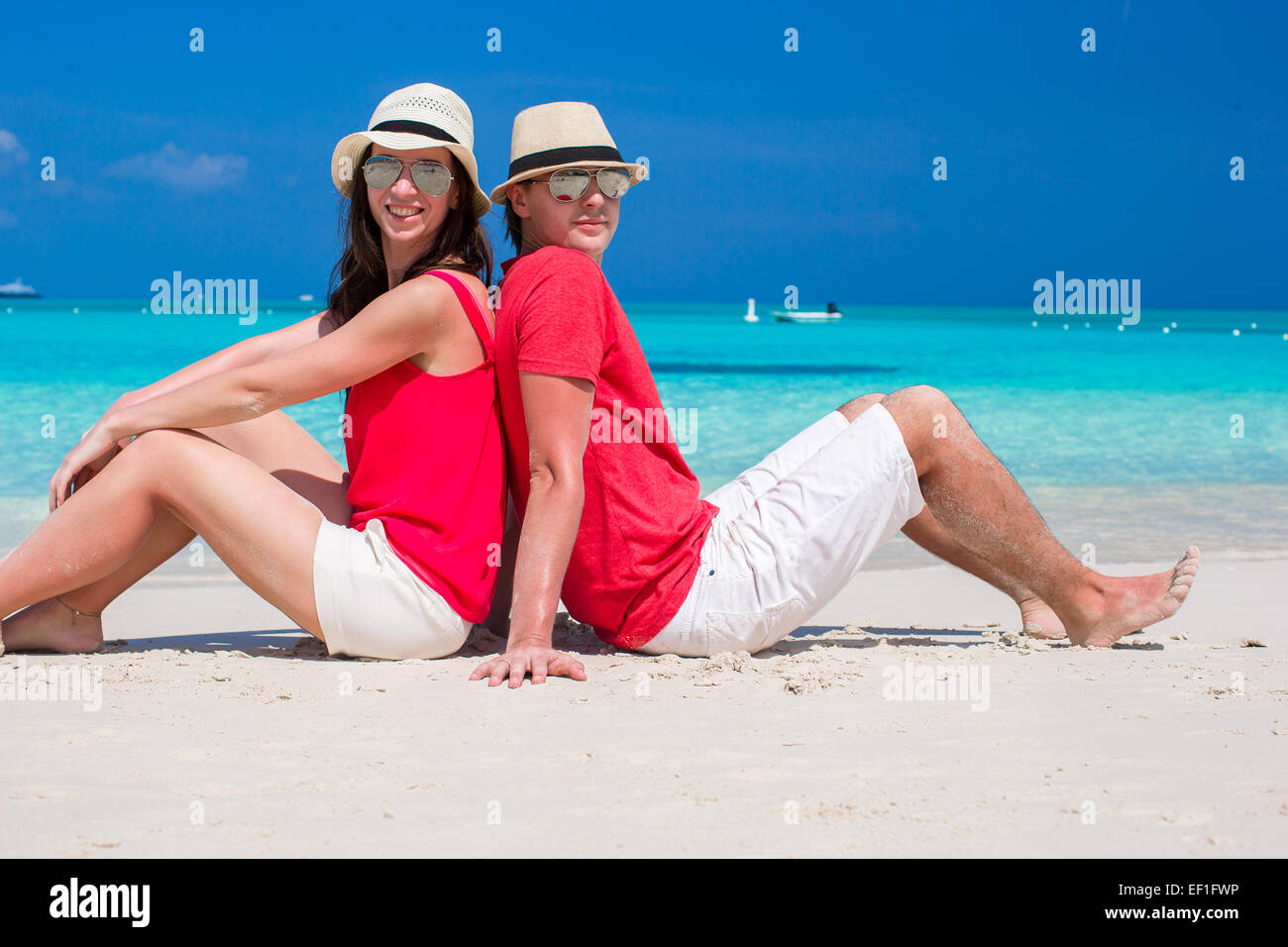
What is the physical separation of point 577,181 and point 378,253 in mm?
650

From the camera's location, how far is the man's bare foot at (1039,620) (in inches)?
150

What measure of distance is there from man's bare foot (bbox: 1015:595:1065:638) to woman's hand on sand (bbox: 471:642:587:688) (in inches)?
61.2

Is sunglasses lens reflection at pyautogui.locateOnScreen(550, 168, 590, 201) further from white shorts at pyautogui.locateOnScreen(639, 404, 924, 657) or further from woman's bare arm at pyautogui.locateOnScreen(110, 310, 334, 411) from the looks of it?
white shorts at pyautogui.locateOnScreen(639, 404, 924, 657)

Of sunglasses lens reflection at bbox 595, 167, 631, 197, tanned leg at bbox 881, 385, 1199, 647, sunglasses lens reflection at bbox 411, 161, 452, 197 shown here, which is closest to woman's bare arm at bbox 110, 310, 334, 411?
sunglasses lens reflection at bbox 411, 161, 452, 197

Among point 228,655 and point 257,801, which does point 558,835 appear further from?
point 228,655

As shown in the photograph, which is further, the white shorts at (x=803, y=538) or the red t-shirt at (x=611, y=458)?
the white shorts at (x=803, y=538)

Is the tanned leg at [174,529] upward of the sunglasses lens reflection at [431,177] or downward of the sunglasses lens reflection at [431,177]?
downward

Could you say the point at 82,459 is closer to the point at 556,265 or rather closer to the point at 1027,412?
the point at 556,265

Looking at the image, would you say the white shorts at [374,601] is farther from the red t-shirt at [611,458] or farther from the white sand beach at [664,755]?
the red t-shirt at [611,458]

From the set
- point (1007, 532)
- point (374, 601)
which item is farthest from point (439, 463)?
point (1007, 532)

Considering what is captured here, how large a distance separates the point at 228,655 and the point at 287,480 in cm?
55

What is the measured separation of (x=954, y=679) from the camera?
3.23m

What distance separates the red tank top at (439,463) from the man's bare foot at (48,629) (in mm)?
939

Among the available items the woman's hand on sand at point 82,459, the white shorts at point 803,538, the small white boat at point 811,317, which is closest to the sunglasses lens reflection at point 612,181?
the white shorts at point 803,538
